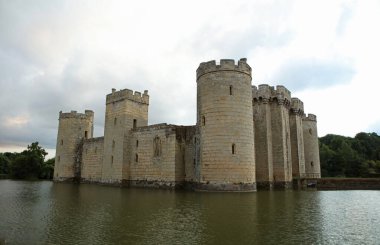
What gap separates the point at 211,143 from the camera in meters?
22.4

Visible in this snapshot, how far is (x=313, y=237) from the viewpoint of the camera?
8508 mm

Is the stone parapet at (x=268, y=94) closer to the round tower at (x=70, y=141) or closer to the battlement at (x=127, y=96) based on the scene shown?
the battlement at (x=127, y=96)

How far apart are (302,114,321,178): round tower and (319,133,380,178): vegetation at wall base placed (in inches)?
542

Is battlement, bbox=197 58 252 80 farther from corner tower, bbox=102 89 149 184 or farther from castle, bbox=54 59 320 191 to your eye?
corner tower, bbox=102 89 149 184

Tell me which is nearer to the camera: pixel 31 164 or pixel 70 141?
pixel 70 141

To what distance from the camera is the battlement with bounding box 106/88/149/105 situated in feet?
103

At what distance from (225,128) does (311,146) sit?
18090 mm

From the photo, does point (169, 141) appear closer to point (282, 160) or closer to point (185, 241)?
point (282, 160)

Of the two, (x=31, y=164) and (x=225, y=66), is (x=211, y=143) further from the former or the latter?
(x=31, y=164)

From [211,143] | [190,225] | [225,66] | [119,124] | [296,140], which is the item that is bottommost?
[190,225]

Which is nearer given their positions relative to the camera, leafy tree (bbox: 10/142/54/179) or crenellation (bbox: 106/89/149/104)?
crenellation (bbox: 106/89/149/104)

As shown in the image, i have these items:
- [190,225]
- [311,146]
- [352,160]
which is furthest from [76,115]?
[352,160]

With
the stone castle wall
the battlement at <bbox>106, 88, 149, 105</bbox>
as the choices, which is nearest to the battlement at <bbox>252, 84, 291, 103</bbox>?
the battlement at <bbox>106, 88, 149, 105</bbox>

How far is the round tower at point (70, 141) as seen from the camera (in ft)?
130
